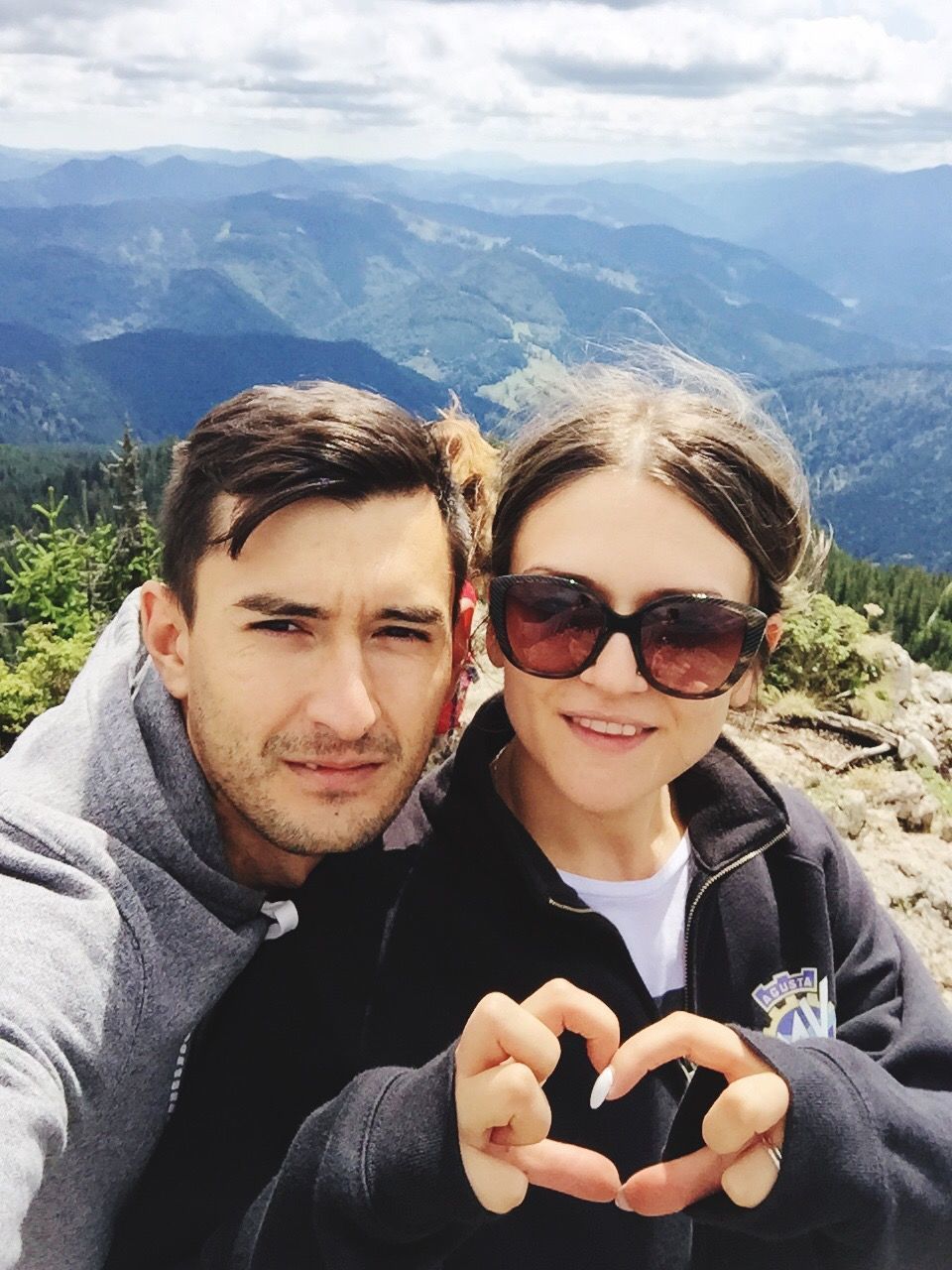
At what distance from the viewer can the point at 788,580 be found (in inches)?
101

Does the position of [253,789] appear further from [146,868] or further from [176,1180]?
[176,1180]

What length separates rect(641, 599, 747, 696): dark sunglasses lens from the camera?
2.14 m

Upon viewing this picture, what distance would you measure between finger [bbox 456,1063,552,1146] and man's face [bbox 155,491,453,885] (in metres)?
0.88

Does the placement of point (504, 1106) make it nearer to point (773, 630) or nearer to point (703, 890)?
point (703, 890)

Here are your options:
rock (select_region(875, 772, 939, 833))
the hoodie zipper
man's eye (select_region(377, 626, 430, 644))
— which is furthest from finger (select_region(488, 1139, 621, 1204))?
rock (select_region(875, 772, 939, 833))

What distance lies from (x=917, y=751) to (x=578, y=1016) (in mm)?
7636

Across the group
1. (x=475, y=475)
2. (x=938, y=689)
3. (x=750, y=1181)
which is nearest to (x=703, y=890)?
(x=750, y=1181)

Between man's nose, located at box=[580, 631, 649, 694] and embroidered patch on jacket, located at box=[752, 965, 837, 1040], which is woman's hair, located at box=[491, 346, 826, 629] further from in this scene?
embroidered patch on jacket, located at box=[752, 965, 837, 1040]

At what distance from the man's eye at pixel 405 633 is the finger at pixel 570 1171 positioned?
3.95ft

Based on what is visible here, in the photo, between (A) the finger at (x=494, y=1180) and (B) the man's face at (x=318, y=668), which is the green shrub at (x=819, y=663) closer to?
(B) the man's face at (x=318, y=668)

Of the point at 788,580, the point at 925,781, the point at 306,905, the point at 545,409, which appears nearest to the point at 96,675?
the point at 306,905

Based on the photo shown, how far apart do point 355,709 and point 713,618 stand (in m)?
0.87

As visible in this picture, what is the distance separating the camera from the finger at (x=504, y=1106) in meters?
1.52

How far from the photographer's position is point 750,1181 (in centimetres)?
169
